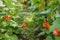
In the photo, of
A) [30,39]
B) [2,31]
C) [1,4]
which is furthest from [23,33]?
[1,4]

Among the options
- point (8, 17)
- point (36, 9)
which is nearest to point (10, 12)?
point (8, 17)

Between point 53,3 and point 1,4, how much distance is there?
23.2 inches

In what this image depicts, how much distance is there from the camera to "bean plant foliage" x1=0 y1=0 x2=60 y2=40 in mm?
2336

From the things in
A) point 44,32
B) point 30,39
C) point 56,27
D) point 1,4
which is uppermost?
point 1,4

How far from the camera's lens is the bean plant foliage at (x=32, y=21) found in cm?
234

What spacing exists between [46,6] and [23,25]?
38 centimetres

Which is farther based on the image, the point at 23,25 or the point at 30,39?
the point at 30,39

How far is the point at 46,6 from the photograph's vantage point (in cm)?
279

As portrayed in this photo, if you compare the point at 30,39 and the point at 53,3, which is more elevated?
the point at 53,3

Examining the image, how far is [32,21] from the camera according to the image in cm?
293

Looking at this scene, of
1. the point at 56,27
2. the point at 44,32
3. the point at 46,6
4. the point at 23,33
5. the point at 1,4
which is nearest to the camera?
the point at 56,27

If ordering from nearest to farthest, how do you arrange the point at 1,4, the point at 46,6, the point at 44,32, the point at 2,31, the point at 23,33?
the point at 1,4 < the point at 2,31 < the point at 44,32 < the point at 46,6 < the point at 23,33

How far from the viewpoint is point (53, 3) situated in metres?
2.45

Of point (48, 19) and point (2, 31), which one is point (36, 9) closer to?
point (48, 19)
